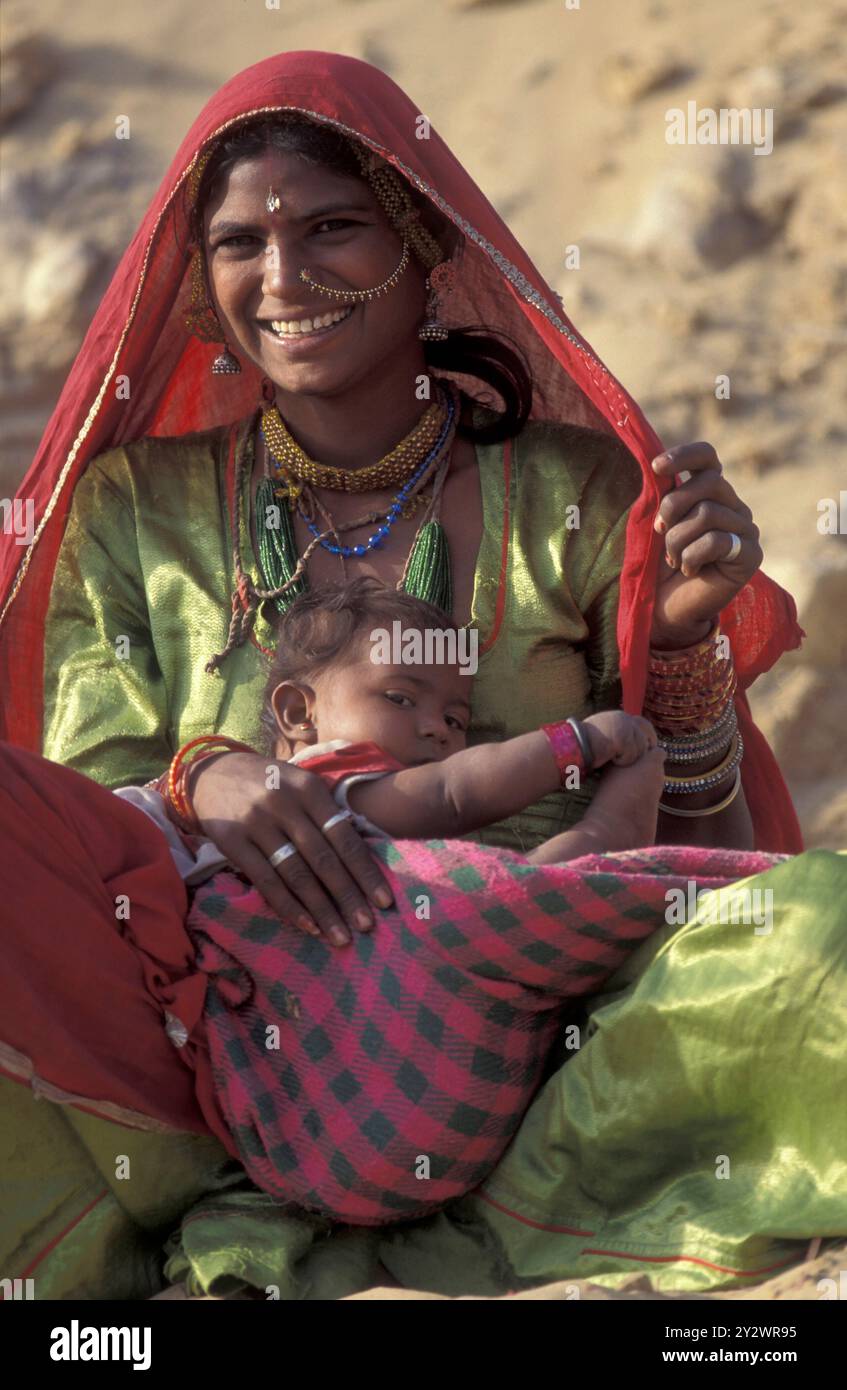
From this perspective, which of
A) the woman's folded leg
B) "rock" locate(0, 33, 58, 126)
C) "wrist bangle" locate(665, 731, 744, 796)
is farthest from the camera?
"rock" locate(0, 33, 58, 126)

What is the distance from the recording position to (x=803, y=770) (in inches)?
251

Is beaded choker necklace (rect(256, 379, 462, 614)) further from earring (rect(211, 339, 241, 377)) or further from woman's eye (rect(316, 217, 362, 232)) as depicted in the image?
woman's eye (rect(316, 217, 362, 232))

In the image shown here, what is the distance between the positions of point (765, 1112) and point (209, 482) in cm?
169

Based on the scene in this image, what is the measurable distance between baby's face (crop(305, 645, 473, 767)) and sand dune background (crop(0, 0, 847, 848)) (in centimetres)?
324

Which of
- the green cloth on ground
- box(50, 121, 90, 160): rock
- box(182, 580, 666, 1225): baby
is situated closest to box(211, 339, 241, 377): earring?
box(182, 580, 666, 1225): baby

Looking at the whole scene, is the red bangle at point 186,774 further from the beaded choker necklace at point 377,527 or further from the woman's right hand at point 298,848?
the beaded choker necklace at point 377,527

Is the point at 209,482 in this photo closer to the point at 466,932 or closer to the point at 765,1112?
the point at 466,932

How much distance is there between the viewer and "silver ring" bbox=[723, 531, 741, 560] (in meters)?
3.20

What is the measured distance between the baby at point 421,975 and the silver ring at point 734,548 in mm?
310

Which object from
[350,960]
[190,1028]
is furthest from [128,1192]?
[350,960]

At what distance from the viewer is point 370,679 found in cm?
312

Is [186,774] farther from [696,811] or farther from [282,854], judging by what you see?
[696,811]

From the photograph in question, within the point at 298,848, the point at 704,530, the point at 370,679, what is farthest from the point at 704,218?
the point at 298,848

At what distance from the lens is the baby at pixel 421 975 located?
277 centimetres
